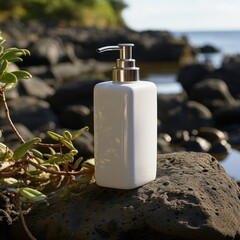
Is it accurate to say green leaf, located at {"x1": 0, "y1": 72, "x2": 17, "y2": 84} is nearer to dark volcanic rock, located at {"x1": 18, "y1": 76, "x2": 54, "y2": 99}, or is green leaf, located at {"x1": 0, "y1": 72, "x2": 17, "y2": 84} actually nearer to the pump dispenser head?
the pump dispenser head

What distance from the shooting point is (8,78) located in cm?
221

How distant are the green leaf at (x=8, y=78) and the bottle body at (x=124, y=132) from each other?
1.13 ft

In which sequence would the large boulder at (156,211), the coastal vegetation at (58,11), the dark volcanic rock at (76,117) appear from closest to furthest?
the large boulder at (156,211) < the dark volcanic rock at (76,117) < the coastal vegetation at (58,11)

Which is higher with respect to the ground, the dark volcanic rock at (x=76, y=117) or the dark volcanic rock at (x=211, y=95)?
the dark volcanic rock at (x=76, y=117)

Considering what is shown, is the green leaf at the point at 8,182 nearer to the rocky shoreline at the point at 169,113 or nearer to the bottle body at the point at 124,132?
the bottle body at the point at 124,132

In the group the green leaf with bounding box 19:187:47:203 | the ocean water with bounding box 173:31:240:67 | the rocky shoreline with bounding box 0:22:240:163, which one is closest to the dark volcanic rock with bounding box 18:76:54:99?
the rocky shoreline with bounding box 0:22:240:163

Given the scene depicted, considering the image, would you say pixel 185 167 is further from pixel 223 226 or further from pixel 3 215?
pixel 3 215

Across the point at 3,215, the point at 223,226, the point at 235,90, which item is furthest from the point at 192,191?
the point at 235,90

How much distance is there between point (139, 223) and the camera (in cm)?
196

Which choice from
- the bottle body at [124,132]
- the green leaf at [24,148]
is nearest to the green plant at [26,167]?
the green leaf at [24,148]

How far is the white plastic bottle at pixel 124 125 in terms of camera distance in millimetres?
1976

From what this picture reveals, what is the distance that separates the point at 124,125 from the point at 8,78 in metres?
0.48

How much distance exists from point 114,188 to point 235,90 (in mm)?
10015

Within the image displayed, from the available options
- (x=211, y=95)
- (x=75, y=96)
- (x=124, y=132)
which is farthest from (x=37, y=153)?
(x=211, y=95)
